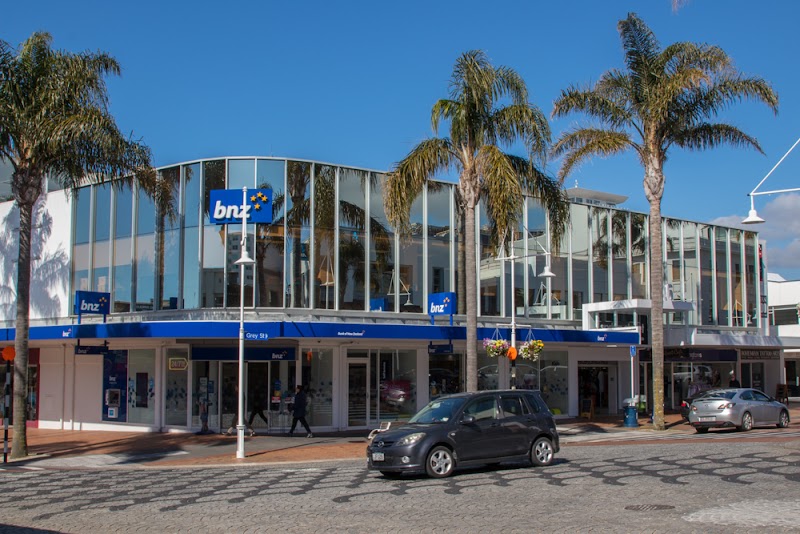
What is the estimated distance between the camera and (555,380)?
32.0 meters

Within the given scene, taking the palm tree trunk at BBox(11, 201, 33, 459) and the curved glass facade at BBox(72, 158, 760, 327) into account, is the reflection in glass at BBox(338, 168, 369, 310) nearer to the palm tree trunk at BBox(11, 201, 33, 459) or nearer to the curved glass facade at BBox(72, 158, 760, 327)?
the curved glass facade at BBox(72, 158, 760, 327)

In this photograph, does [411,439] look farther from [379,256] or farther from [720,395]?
[720,395]

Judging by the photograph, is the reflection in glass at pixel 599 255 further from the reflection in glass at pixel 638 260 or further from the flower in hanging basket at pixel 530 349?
the flower in hanging basket at pixel 530 349

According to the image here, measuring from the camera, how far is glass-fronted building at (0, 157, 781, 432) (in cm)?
2558

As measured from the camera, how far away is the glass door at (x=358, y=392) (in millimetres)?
26766

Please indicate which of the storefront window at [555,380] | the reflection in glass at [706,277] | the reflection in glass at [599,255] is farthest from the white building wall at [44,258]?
the reflection in glass at [706,277]

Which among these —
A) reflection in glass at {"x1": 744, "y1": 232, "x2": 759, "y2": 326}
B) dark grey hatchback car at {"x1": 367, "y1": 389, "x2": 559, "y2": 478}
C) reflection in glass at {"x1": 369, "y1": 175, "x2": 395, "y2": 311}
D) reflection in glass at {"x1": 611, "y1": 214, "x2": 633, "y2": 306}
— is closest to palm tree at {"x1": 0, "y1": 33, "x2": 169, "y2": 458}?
reflection in glass at {"x1": 369, "y1": 175, "x2": 395, "y2": 311}

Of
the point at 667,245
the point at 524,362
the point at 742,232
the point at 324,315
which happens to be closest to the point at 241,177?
the point at 324,315

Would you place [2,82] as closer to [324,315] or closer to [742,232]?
[324,315]

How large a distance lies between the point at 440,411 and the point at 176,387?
13.7 meters

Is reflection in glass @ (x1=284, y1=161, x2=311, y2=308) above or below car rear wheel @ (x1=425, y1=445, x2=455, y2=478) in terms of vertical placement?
above

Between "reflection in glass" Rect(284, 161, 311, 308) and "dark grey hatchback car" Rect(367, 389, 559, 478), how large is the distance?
33.9ft

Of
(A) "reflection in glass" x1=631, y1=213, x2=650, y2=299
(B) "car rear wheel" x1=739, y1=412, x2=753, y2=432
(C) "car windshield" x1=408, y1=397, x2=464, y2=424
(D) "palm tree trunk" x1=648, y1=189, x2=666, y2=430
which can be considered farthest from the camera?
(A) "reflection in glass" x1=631, y1=213, x2=650, y2=299

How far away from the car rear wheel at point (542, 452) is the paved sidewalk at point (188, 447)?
211 inches
